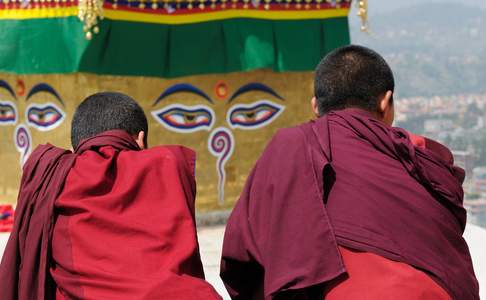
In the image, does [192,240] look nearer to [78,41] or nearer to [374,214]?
[374,214]

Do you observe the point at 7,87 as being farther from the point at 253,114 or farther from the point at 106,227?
the point at 106,227

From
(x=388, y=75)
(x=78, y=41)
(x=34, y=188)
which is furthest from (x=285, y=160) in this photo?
(x=78, y=41)

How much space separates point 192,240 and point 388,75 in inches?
32.5

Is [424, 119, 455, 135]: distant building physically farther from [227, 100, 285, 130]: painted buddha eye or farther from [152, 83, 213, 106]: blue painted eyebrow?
[152, 83, 213, 106]: blue painted eyebrow

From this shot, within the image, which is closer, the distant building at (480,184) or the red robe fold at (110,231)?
the red robe fold at (110,231)

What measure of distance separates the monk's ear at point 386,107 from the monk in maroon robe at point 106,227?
0.66 metres

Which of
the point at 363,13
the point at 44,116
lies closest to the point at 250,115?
the point at 363,13

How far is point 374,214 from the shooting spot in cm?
237

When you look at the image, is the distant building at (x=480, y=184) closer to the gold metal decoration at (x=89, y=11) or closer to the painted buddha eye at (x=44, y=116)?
the painted buddha eye at (x=44, y=116)

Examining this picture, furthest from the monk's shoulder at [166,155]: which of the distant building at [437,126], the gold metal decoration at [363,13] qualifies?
the distant building at [437,126]

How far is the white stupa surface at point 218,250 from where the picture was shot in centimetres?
564

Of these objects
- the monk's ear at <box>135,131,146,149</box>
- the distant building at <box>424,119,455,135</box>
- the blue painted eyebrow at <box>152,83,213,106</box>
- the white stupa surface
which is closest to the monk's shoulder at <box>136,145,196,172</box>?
the monk's ear at <box>135,131,146,149</box>

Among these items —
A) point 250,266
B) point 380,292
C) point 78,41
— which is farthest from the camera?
point 78,41

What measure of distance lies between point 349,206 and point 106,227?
0.74 meters
